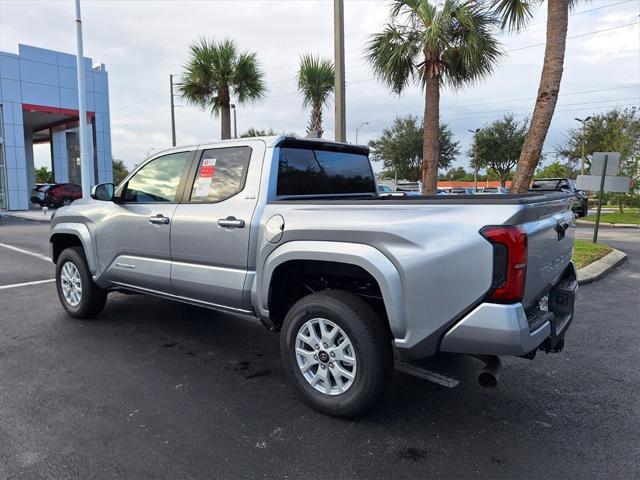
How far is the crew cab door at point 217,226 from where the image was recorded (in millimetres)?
3688

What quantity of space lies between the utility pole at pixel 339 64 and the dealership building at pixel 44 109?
20.5m

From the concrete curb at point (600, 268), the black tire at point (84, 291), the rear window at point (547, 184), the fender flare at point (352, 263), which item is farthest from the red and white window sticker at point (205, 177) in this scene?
the rear window at point (547, 184)

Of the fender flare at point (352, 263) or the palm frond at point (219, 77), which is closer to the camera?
Answer: the fender flare at point (352, 263)

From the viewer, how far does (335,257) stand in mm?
3084

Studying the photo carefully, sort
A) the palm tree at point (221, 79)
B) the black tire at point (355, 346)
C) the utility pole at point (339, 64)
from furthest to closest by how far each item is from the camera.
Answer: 1. the palm tree at point (221, 79)
2. the utility pole at point (339, 64)
3. the black tire at point (355, 346)

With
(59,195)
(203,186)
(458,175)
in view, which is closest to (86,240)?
(203,186)

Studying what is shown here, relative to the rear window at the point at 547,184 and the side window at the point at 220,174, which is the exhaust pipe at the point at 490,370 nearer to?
the side window at the point at 220,174

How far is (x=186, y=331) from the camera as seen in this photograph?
5016mm

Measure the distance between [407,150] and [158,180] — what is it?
1707 inches

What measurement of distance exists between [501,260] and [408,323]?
2.13 feet

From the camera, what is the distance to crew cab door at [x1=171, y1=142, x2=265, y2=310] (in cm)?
369

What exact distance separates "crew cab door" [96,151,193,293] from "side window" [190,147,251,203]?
0.22 metres

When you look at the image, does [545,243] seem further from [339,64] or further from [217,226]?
[339,64]

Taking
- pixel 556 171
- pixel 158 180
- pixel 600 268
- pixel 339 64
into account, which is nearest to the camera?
pixel 158 180
